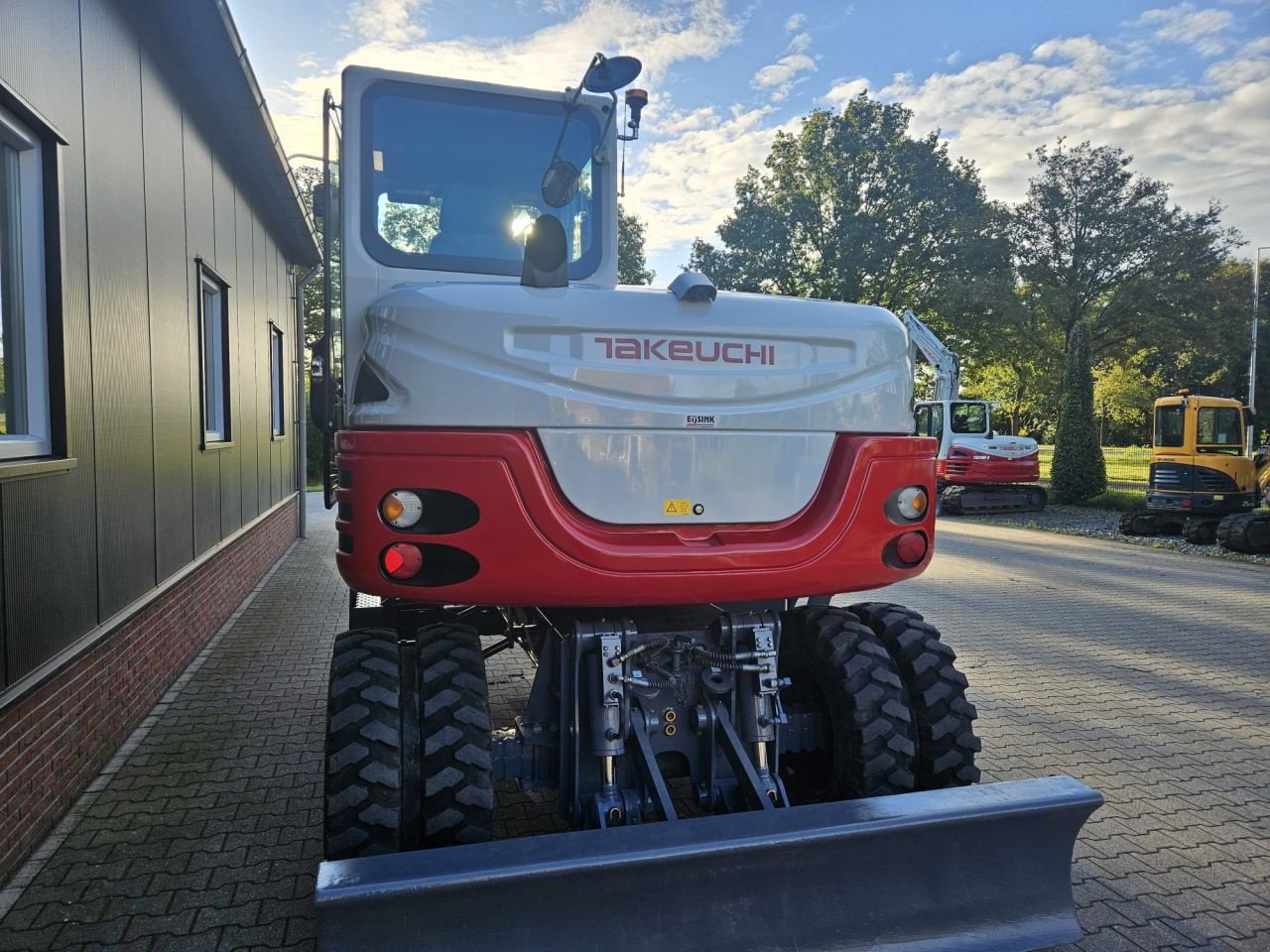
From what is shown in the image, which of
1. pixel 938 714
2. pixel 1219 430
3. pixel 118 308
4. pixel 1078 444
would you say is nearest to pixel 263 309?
pixel 118 308

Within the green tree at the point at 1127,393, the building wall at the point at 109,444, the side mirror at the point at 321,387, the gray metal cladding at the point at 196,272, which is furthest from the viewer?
the green tree at the point at 1127,393

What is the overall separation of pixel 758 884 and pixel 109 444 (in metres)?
3.83

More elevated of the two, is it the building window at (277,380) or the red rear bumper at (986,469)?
the building window at (277,380)

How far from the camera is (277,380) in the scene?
11.9 metres

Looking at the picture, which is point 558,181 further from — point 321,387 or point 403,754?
point 403,754

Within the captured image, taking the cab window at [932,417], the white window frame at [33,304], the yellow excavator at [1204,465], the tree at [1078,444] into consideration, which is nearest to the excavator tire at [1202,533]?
the yellow excavator at [1204,465]

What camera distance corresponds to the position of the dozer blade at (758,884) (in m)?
2.12

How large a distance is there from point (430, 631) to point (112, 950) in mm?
1368

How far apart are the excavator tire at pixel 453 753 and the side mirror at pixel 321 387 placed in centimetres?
120

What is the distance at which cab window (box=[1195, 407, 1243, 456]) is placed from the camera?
13773 mm

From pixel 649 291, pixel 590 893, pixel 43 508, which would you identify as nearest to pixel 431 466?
pixel 649 291

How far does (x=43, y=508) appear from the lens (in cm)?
356

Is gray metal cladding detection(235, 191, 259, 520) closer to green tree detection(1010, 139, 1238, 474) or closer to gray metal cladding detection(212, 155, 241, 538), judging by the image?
gray metal cladding detection(212, 155, 241, 538)

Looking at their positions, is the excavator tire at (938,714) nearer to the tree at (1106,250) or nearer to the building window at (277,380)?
the building window at (277,380)
